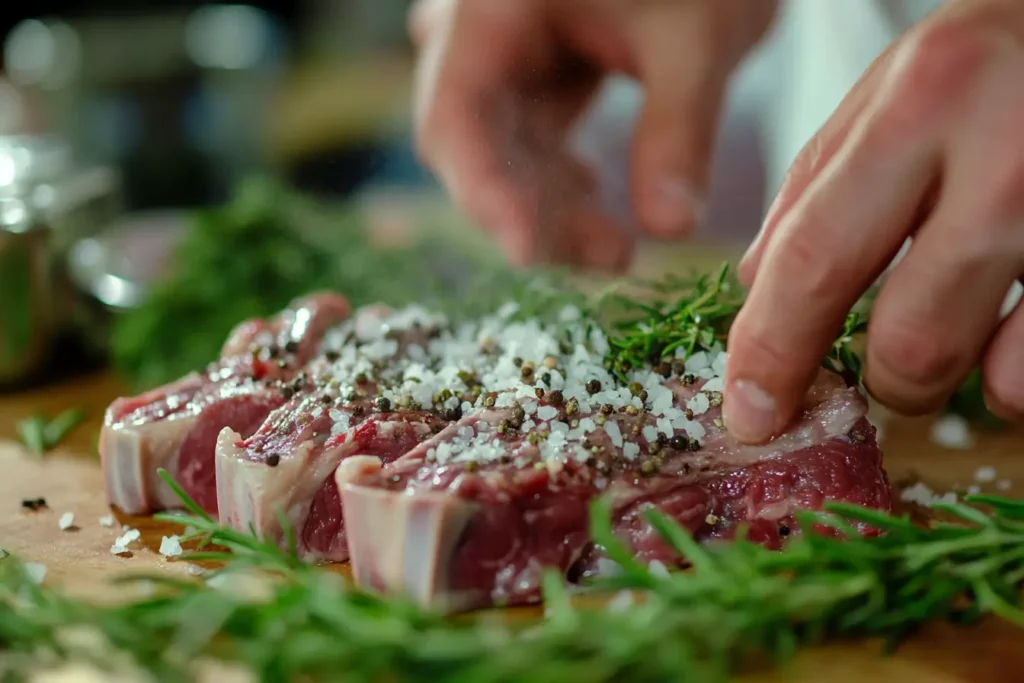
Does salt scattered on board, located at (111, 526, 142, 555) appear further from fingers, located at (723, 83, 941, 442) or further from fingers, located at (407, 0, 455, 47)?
fingers, located at (407, 0, 455, 47)

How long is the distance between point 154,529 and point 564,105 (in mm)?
1639

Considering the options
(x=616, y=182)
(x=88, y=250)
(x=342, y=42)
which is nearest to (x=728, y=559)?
(x=616, y=182)

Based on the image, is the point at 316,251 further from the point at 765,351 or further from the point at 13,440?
the point at 765,351

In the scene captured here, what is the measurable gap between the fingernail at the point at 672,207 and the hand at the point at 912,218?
3.09 ft

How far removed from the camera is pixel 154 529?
7.11 ft

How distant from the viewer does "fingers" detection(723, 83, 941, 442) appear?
1.63 m

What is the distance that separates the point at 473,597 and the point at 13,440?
1689 mm

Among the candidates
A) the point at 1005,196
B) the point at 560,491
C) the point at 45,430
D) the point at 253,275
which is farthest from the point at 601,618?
the point at 253,275

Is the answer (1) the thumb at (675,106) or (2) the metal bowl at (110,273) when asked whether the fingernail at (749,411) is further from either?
(2) the metal bowl at (110,273)

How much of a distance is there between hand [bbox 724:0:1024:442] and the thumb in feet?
3.07

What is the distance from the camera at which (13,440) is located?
2748 millimetres

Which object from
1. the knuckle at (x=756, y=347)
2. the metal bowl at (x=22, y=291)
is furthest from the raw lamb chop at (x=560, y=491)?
the metal bowl at (x=22, y=291)

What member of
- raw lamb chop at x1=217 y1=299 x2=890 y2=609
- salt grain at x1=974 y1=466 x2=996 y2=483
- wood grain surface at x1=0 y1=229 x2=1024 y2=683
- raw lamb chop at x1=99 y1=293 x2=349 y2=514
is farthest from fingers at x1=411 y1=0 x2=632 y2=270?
salt grain at x1=974 y1=466 x2=996 y2=483

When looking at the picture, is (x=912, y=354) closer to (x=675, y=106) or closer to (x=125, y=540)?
(x=675, y=106)
